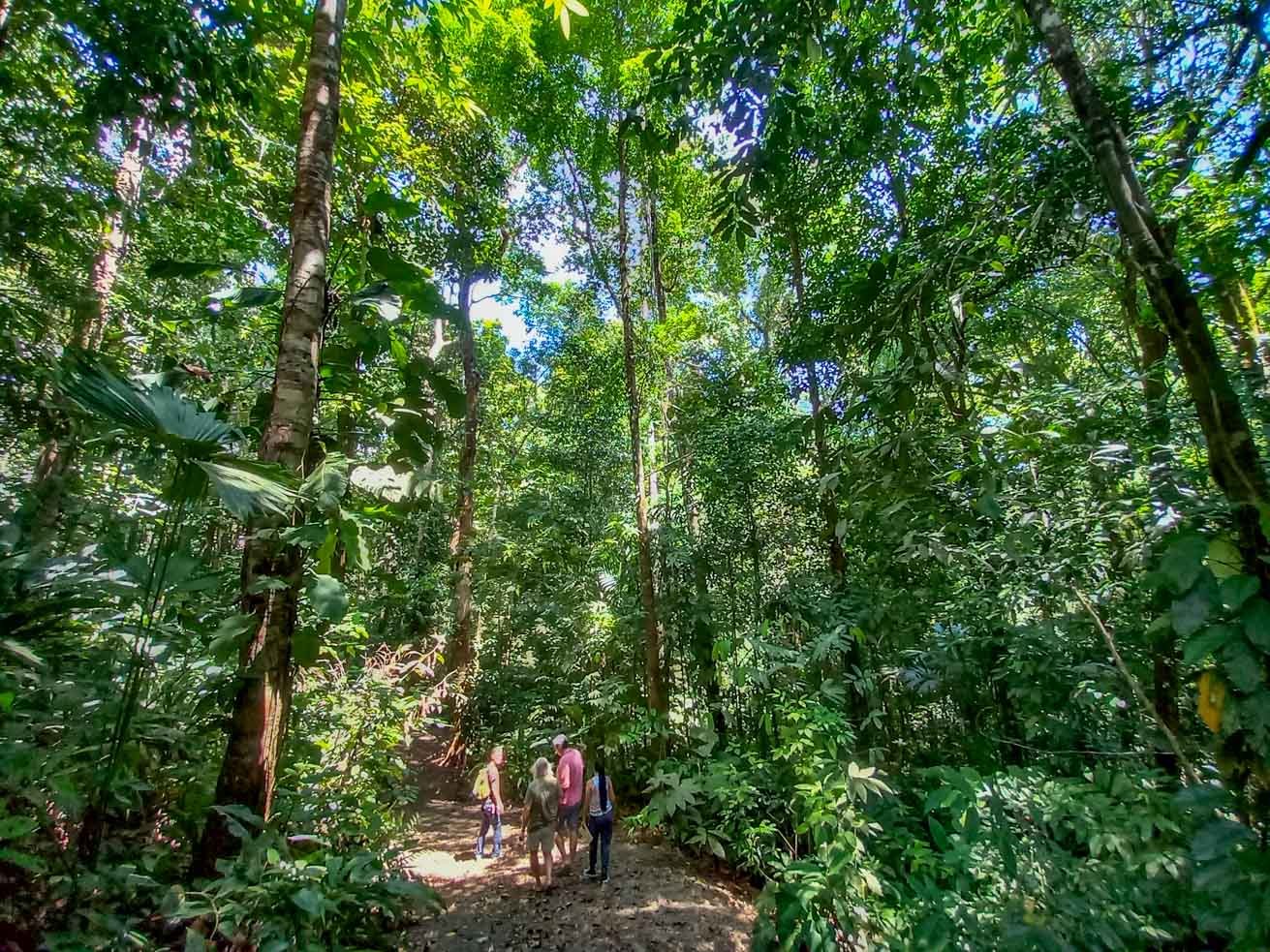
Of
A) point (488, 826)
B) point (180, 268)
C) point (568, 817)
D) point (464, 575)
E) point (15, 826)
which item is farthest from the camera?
point (464, 575)

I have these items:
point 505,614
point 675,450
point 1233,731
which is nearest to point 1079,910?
point 1233,731

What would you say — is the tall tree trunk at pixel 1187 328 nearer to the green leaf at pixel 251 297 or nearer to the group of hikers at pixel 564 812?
the green leaf at pixel 251 297

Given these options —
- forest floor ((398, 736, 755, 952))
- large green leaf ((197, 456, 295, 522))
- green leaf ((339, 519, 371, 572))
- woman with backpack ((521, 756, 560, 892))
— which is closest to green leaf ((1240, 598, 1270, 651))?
large green leaf ((197, 456, 295, 522))

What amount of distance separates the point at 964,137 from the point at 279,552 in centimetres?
629

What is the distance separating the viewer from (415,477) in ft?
7.85

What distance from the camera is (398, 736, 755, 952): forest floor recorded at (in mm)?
4465

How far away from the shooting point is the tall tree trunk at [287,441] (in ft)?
6.38

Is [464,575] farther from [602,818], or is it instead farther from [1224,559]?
[1224,559]

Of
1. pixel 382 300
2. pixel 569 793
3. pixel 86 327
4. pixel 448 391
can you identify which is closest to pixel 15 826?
pixel 448 391

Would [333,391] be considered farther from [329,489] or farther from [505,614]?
[505,614]

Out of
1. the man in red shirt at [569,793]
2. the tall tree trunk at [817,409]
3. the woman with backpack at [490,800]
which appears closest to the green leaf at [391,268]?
the tall tree trunk at [817,409]

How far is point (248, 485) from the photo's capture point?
1.55 m

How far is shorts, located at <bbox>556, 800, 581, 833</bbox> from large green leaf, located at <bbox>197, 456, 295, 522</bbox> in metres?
5.04

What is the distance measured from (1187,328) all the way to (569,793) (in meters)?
5.78
